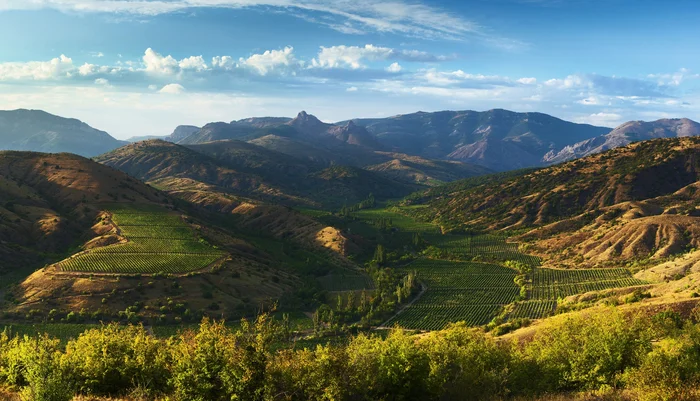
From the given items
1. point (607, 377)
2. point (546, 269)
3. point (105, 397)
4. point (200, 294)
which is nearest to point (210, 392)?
point (105, 397)

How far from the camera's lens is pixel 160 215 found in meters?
183

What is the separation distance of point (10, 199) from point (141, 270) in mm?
93309

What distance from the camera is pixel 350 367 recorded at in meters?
34.4

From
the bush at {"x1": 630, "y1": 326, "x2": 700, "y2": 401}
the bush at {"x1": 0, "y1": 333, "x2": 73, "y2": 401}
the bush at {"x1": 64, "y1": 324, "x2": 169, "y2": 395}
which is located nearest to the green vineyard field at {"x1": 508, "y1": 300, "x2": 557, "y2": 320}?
the bush at {"x1": 630, "y1": 326, "x2": 700, "y2": 401}

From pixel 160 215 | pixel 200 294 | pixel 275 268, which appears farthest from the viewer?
pixel 160 215

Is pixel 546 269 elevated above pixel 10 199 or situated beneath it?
situated beneath

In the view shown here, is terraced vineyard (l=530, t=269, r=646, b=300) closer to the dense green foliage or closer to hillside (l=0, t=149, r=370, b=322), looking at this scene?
hillside (l=0, t=149, r=370, b=322)

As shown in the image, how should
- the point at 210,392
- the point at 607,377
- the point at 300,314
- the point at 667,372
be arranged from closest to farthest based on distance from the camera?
the point at 210,392
the point at 667,372
the point at 607,377
the point at 300,314

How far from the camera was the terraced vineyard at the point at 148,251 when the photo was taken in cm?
12044

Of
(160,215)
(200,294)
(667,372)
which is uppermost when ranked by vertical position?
(667,372)

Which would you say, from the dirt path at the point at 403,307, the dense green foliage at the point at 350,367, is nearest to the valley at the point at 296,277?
the dirt path at the point at 403,307

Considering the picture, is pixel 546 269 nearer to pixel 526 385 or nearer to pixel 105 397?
pixel 526 385

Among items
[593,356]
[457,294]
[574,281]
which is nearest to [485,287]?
[457,294]

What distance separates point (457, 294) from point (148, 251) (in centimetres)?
10811
